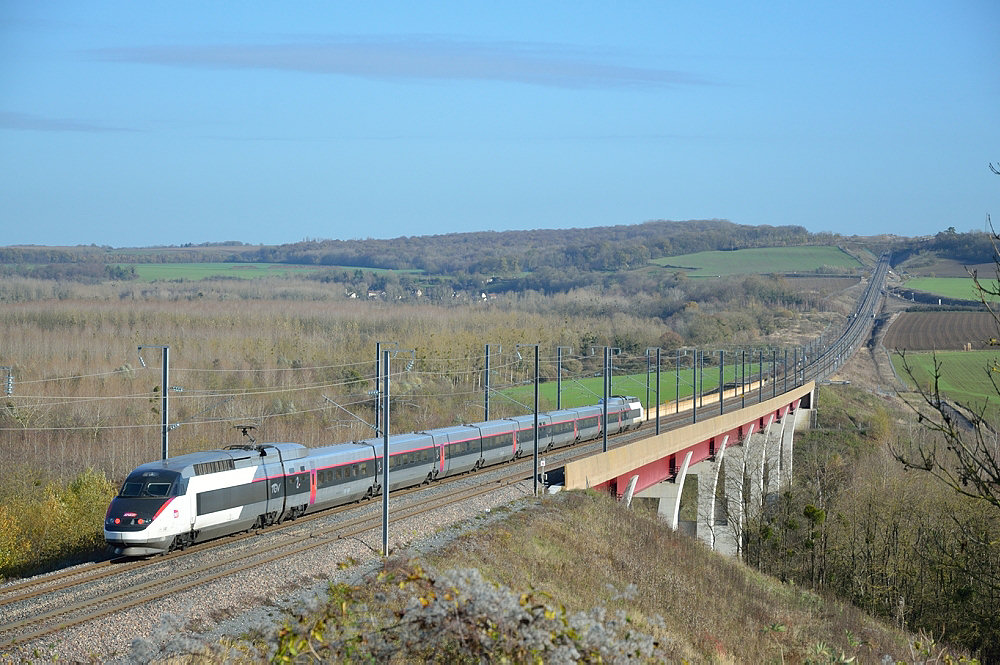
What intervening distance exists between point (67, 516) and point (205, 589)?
14.8 m

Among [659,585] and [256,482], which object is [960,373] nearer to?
[659,585]

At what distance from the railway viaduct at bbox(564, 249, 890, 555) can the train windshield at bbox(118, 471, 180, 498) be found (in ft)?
51.6

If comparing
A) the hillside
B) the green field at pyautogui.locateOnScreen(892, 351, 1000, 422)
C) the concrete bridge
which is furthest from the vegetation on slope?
the green field at pyautogui.locateOnScreen(892, 351, 1000, 422)

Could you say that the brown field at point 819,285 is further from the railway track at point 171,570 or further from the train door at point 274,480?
the train door at point 274,480

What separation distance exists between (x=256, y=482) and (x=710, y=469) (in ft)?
134

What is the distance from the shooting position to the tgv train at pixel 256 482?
979 inches

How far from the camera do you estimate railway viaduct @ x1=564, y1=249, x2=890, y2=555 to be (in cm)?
4325

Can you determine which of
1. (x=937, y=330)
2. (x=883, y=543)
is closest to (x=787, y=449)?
(x=883, y=543)

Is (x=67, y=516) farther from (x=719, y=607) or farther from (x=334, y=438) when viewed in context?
(x=334, y=438)

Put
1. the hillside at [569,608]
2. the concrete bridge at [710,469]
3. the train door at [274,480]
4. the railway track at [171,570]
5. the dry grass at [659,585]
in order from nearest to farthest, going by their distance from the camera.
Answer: the hillside at [569,608] → the railway track at [171,570] → the dry grass at [659,585] → the train door at [274,480] → the concrete bridge at [710,469]

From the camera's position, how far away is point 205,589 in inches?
836

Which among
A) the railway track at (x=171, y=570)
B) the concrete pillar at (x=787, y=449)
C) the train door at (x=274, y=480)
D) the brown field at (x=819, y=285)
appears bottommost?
the concrete pillar at (x=787, y=449)

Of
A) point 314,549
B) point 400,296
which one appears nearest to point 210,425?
point 314,549

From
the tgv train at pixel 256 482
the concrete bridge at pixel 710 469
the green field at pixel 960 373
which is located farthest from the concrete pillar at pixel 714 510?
the green field at pixel 960 373
